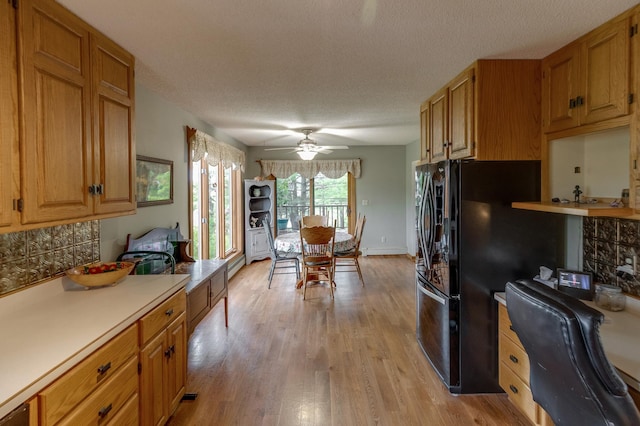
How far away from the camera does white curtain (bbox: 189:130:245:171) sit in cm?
397

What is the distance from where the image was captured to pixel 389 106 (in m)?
3.64

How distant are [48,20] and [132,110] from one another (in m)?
0.70

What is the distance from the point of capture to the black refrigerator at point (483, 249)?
2.27m

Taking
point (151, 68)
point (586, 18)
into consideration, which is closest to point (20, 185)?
point (151, 68)

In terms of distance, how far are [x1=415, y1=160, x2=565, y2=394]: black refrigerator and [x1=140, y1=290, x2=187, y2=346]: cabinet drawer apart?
1.73 m

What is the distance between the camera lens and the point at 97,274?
194cm

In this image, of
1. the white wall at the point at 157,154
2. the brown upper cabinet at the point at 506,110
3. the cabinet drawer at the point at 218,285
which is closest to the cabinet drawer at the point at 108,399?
the white wall at the point at 157,154

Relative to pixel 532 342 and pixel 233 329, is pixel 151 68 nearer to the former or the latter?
pixel 233 329

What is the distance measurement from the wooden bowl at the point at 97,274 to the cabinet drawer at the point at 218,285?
915 millimetres

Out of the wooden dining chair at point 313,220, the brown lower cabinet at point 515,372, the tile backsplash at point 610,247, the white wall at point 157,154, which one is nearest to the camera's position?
the brown lower cabinet at point 515,372

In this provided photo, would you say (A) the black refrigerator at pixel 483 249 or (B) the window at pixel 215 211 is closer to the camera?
(A) the black refrigerator at pixel 483 249

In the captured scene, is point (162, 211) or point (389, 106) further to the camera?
point (389, 106)

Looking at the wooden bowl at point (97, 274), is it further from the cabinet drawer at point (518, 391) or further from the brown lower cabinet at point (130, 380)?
the cabinet drawer at point (518, 391)

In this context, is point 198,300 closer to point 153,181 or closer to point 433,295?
point 153,181
